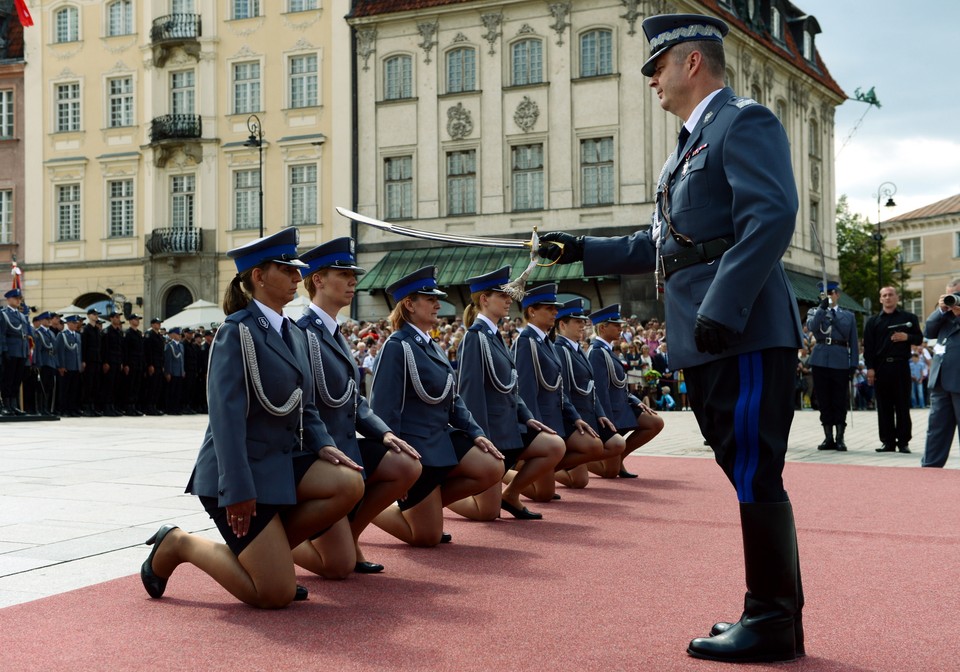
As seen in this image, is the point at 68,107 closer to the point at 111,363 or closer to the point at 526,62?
the point at 526,62

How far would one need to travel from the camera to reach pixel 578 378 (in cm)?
1037

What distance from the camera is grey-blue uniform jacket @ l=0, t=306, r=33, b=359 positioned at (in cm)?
Answer: 2092

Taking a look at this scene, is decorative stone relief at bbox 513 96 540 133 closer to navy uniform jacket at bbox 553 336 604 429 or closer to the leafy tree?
navy uniform jacket at bbox 553 336 604 429

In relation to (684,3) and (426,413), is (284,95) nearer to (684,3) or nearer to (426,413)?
(684,3)

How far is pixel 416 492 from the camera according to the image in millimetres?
7309

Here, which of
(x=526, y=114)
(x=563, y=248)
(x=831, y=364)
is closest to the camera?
(x=563, y=248)

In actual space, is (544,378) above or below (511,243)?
below

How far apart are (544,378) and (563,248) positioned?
4552 mm

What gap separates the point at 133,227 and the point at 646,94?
1840 cm

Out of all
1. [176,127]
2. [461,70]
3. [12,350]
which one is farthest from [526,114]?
[12,350]

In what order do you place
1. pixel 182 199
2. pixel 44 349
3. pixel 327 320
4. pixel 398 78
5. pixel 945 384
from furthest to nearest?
1. pixel 182 199
2. pixel 398 78
3. pixel 44 349
4. pixel 945 384
5. pixel 327 320

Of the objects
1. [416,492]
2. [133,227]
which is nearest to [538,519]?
[416,492]

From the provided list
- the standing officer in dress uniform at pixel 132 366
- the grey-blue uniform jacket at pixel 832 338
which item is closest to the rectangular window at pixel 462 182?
the standing officer in dress uniform at pixel 132 366

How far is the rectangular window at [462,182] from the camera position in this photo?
116ft
